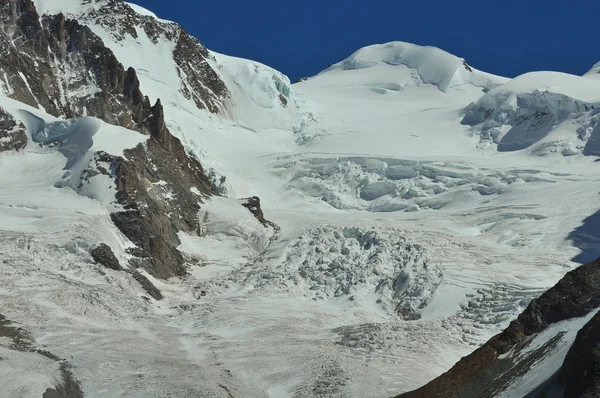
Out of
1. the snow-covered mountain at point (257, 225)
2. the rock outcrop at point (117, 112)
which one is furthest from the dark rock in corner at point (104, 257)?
the rock outcrop at point (117, 112)

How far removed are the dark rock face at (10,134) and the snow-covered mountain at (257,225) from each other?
0.48ft

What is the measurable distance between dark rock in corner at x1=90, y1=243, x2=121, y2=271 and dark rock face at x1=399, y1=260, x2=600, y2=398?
96.9 feet

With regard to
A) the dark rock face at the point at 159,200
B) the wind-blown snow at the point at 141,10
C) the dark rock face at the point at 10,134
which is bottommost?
the dark rock face at the point at 159,200

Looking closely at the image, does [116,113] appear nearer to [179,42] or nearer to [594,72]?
[179,42]

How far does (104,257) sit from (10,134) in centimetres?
1751

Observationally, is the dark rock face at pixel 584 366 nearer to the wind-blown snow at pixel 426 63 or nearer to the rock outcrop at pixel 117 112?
the rock outcrop at pixel 117 112

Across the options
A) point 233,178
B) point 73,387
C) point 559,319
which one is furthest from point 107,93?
point 559,319

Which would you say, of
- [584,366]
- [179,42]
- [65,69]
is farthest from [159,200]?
[179,42]

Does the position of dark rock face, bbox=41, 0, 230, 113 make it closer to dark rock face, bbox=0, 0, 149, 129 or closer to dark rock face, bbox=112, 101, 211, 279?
dark rock face, bbox=0, 0, 149, 129

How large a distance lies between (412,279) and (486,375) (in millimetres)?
30222

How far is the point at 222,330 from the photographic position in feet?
161

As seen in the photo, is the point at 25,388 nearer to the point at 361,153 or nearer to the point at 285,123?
the point at 361,153

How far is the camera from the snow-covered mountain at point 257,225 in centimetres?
4216

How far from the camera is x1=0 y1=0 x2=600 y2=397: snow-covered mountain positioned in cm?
4216
